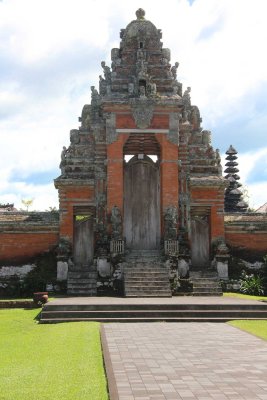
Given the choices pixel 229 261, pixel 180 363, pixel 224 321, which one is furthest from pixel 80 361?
pixel 229 261

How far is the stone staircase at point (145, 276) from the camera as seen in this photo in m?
19.4

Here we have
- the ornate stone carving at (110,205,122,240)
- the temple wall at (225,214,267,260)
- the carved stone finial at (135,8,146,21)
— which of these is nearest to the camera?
the ornate stone carving at (110,205,122,240)

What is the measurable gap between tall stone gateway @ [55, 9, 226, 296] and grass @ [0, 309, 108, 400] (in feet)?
25.0

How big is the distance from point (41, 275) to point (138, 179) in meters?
5.98

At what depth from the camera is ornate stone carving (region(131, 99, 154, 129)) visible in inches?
874

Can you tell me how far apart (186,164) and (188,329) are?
34.4ft

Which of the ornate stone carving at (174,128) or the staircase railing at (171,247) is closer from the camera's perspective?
the staircase railing at (171,247)

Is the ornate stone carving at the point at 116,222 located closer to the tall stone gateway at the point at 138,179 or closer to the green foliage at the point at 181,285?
the tall stone gateway at the point at 138,179

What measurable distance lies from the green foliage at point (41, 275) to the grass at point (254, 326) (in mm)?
8961

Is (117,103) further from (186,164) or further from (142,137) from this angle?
(186,164)

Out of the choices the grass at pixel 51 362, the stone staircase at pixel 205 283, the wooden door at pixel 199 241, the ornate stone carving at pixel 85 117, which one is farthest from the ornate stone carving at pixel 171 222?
the grass at pixel 51 362

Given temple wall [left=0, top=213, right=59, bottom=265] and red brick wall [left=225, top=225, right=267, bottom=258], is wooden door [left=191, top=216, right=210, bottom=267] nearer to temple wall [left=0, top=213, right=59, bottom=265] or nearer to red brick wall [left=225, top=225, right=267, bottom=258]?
red brick wall [left=225, top=225, right=267, bottom=258]

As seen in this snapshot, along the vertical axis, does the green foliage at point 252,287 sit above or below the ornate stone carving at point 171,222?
below

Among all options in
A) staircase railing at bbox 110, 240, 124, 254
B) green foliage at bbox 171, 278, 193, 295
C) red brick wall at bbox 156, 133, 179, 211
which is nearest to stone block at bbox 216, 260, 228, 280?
green foliage at bbox 171, 278, 193, 295
